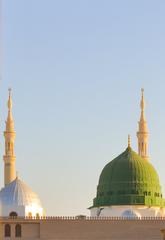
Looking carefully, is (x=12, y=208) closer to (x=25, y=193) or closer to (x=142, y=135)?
(x=25, y=193)

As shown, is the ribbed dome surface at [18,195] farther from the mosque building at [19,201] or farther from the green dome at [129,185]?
the green dome at [129,185]

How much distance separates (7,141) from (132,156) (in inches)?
336

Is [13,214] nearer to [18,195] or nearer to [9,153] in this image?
[18,195]

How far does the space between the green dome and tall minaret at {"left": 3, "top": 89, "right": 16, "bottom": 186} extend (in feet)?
19.3

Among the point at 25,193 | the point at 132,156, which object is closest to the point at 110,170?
the point at 132,156

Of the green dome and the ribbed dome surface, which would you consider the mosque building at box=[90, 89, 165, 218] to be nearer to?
the green dome

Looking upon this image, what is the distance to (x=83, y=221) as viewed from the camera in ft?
301

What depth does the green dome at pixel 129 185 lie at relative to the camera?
9762 centimetres

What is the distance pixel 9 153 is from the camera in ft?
330

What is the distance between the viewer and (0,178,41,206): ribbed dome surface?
9238 centimetres

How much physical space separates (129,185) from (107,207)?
210 cm

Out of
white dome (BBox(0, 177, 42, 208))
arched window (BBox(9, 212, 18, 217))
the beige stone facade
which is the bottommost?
the beige stone facade

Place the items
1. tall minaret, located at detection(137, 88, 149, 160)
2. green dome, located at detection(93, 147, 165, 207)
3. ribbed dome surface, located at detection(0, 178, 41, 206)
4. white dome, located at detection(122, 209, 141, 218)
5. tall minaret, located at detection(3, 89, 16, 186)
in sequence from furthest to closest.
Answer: tall minaret, located at detection(137, 88, 149, 160), tall minaret, located at detection(3, 89, 16, 186), green dome, located at detection(93, 147, 165, 207), white dome, located at detection(122, 209, 141, 218), ribbed dome surface, located at detection(0, 178, 41, 206)

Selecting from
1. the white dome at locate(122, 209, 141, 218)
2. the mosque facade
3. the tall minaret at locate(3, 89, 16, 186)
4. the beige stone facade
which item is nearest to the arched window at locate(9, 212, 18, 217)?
the mosque facade
